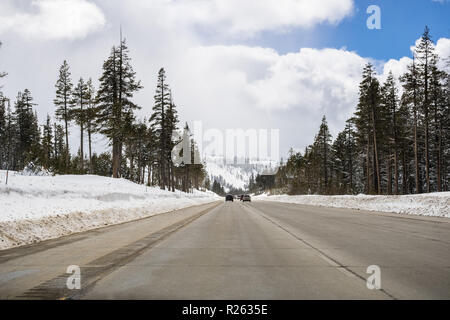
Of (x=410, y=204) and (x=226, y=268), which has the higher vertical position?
(x=226, y=268)

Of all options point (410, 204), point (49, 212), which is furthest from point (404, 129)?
point (49, 212)

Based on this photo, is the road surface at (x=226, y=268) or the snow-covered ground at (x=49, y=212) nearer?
the road surface at (x=226, y=268)

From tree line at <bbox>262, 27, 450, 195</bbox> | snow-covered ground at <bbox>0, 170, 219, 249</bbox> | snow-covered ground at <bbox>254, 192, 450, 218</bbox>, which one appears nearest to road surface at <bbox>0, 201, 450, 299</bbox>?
snow-covered ground at <bbox>0, 170, 219, 249</bbox>

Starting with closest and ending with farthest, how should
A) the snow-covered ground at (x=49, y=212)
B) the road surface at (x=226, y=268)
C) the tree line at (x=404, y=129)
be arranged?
the road surface at (x=226, y=268), the snow-covered ground at (x=49, y=212), the tree line at (x=404, y=129)

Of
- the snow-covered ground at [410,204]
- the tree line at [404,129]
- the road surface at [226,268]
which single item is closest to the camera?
the road surface at [226,268]

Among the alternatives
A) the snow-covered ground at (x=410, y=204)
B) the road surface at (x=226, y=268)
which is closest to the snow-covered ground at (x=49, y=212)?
the road surface at (x=226, y=268)

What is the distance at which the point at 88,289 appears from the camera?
4.44 m

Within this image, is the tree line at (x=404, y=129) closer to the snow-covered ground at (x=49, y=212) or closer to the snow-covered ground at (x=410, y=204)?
the snow-covered ground at (x=410, y=204)

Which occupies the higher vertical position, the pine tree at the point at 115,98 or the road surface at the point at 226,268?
the pine tree at the point at 115,98

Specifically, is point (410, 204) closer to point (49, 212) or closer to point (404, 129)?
point (49, 212)

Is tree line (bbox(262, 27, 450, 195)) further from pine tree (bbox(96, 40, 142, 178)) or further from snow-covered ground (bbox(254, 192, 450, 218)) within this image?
pine tree (bbox(96, 40, 142, 178))

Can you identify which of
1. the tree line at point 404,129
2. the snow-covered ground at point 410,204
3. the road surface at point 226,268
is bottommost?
the snow-covered ground at point 410,204
